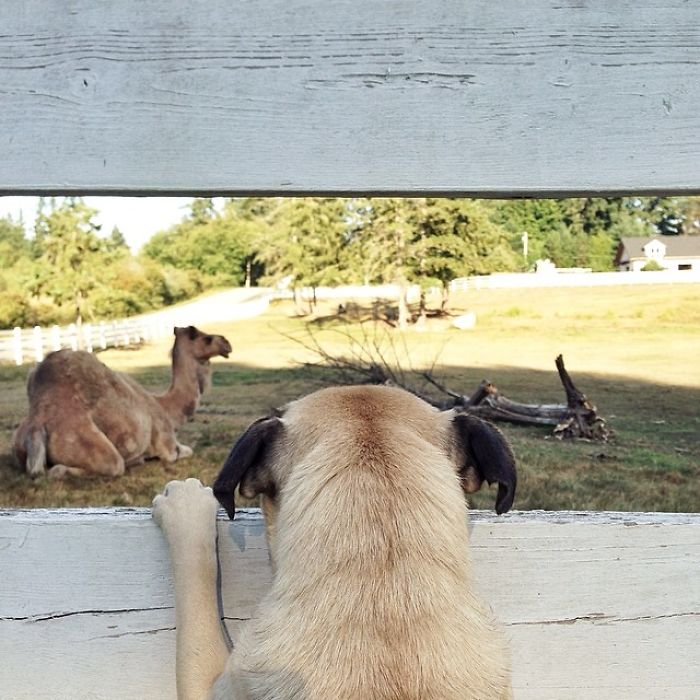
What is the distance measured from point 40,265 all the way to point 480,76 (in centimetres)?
844

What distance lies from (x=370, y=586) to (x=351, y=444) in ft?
0.83

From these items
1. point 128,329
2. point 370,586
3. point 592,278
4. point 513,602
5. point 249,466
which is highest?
point 592,278

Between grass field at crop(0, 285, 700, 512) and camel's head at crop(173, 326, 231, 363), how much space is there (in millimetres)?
533

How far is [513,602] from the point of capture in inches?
62.5

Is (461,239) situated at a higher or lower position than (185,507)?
higher

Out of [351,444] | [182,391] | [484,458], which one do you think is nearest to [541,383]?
[182,391]

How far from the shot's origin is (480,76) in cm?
143

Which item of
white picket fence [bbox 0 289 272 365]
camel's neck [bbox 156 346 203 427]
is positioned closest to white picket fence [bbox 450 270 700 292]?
white picket fence [bbox 0 289 272 365]

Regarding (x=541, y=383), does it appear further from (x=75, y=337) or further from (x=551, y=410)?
(x=75, y=337)

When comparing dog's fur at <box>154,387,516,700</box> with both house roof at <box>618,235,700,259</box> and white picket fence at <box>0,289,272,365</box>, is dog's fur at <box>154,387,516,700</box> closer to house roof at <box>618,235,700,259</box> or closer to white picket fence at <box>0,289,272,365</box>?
house roof at <box>618,235,700,259</box>

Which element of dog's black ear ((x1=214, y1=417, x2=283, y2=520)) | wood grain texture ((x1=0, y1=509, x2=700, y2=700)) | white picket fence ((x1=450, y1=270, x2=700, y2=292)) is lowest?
wood grain texture ((x1=0, y1=509, x2=700, y2=700))

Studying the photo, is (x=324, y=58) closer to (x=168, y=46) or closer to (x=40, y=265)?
(x=168, y=46)

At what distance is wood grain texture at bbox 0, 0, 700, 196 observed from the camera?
4.69 feet

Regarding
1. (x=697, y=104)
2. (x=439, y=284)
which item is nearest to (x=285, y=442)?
(x=697, y=104)
